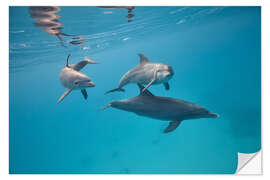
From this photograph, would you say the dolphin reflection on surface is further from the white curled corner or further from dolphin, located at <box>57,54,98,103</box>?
the white curled corner

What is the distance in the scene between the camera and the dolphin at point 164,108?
4.41 m

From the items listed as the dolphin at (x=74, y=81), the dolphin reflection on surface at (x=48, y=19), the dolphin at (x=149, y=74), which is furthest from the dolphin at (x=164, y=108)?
the dolphin reflection on surface at (x=48, y=19)

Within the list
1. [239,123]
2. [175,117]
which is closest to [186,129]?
[239,123]

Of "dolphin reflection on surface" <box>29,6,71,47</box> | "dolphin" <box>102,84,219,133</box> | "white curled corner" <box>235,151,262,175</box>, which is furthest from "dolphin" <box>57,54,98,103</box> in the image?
"white curled corner" <box>235,151,262,175</box>

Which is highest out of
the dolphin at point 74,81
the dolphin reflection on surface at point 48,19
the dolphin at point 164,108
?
the dolphin reflection on surface at point 48,19

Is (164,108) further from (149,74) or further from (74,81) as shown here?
(74,81)

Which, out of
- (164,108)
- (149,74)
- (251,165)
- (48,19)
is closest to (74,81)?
(149,74)

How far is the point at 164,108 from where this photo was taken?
441cm

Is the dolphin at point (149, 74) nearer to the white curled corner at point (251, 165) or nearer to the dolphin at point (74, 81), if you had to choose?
the dolphin at point (74, 81)

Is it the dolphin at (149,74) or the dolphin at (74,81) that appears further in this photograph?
the dolphin at (149,74)

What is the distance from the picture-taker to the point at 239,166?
4945 mm

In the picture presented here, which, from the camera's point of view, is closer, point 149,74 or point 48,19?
point 149,74
